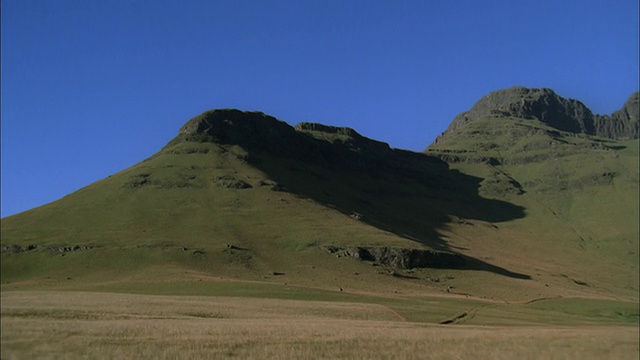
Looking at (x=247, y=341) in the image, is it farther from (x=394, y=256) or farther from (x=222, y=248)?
(x=394, y=256)

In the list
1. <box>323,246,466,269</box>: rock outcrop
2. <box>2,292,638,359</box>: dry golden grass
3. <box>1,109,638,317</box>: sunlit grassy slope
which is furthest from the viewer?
<box>323,246,466,269</box>: rock outcrop

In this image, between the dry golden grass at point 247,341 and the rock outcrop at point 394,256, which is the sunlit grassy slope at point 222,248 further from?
the dry golden grass at point 247,341

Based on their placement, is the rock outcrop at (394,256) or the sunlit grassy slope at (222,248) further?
the rock outcrop at (394,256)

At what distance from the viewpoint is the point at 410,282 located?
5064 inches

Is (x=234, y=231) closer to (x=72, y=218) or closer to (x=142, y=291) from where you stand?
(x=72, y=218)

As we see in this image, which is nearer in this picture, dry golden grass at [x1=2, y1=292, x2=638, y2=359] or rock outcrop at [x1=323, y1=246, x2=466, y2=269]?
dry golden grass at [x1=2, y1=292, x2=638, y2=359]

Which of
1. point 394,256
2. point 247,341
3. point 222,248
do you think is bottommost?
point 247,341

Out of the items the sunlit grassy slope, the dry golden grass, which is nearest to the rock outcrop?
the sunlit grassy slope

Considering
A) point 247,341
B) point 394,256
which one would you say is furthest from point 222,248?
point 247,341

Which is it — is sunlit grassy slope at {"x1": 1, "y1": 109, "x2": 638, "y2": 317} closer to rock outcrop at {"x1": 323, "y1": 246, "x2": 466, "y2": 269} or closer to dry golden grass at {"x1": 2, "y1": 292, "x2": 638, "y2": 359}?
rock outcrop at {"x1": 323, "y1": 246, "x2": 466, "y2": 269}

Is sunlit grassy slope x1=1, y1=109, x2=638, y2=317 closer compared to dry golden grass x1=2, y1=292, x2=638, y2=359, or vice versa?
dry golden grass x1=2, y1=292, x2=638, y2=359

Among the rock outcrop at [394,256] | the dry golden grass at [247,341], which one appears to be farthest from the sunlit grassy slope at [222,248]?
the dry golden grass at [247,341]

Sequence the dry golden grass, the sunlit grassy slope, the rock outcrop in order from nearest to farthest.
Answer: the dry golden grass < the sunlit grassy slope < the rock outcrop

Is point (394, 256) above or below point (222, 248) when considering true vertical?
below
